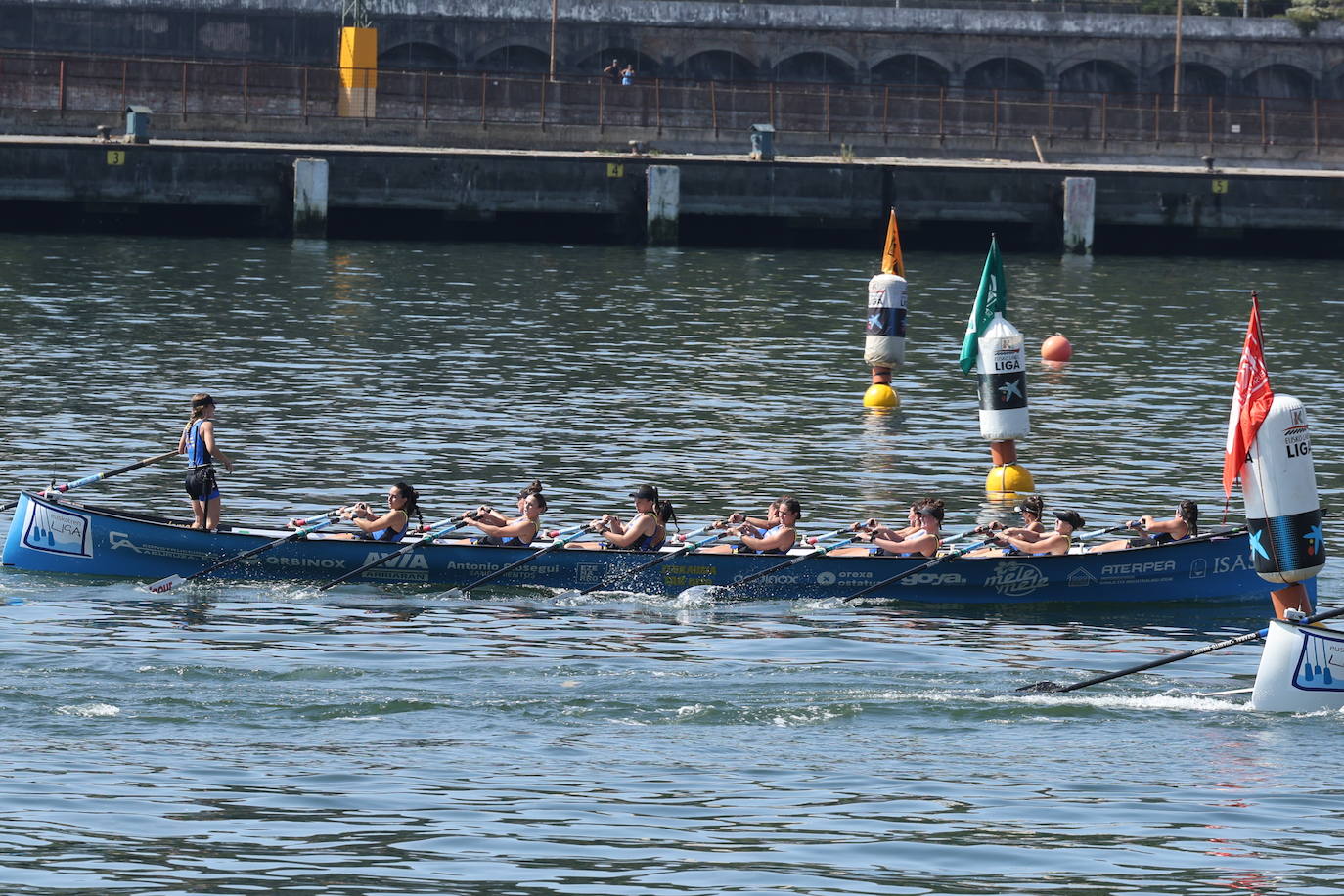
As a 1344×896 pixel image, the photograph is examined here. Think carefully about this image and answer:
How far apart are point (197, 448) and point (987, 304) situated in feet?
41.8

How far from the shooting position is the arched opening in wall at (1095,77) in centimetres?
9444

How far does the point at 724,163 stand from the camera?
6625cm

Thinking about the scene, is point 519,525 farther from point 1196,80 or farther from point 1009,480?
point 1196,80

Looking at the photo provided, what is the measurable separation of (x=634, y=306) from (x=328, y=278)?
886 cm

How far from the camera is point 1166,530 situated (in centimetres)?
2720

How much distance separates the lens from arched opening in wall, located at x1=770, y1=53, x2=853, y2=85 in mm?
93125

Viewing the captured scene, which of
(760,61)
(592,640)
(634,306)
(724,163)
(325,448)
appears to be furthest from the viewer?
(760,61)

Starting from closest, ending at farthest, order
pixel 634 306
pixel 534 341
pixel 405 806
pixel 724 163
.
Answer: pixel 405 806, pixel 534 341, pixel 634 306, pixel 724 163

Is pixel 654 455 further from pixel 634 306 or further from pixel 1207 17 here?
pixel 1207 17

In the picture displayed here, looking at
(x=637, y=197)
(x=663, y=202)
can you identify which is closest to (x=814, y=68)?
(x=637, y=197)

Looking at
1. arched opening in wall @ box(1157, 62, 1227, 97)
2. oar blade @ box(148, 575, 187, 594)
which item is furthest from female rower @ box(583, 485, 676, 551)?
arched opening in wall @ box(1157, 62, 1227, 97)

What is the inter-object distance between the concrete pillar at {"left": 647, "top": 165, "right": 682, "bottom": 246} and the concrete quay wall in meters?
0.65

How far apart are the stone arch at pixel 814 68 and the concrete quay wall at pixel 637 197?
968 inches

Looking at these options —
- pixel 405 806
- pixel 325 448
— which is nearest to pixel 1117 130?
pixel 325 448
